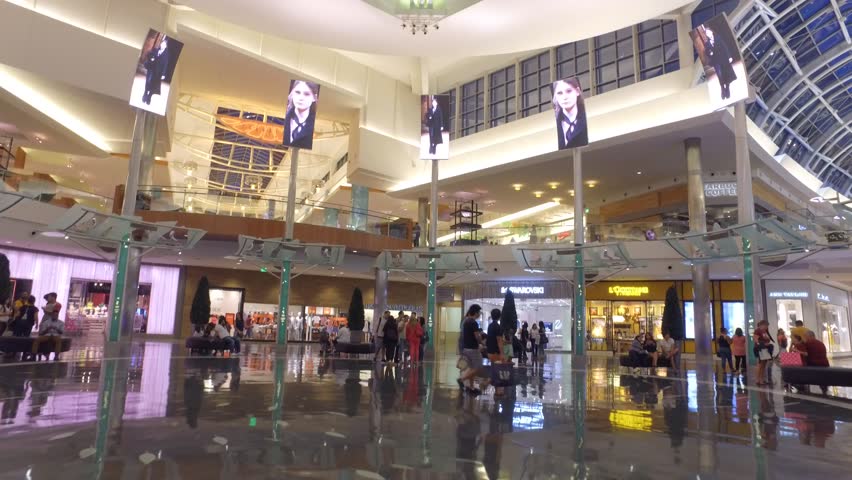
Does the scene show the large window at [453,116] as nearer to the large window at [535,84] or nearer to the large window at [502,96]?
the large window at [502,96]

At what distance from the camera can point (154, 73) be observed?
16.8 metres

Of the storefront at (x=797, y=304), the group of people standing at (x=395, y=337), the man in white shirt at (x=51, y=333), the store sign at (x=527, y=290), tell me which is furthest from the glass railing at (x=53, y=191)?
the storefront at (x=797, y=304)

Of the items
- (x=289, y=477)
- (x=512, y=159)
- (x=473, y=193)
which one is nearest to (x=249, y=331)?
(x=473, y=193)

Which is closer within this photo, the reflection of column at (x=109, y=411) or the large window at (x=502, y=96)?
the reflection of column at (x=109, y=411)

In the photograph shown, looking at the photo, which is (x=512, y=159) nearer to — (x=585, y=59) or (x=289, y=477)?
(x=585, y=59)

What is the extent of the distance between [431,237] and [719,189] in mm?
13190

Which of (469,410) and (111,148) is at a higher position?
(111,148)

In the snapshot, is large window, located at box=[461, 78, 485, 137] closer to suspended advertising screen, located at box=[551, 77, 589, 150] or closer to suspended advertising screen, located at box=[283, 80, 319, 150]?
suspended advertising screen, located at box=[551, 77, 589, 150]

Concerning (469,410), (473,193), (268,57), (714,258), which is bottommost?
(469,410)

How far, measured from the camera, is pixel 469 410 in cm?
707

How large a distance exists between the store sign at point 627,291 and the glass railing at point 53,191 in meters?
23.0

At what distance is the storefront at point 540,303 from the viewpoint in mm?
27094

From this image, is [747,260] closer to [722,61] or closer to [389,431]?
[722,61]

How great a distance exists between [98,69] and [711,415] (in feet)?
67.7
